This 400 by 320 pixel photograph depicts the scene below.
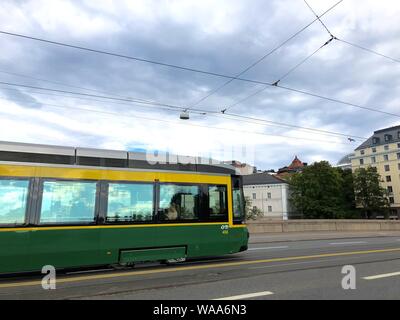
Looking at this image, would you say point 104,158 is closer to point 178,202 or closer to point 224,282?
point 178,202

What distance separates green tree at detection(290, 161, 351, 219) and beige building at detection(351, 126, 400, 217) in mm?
22317

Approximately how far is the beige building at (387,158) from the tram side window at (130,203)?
95526mm

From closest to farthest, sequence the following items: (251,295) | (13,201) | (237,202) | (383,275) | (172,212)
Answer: (251,295)
(13,201)
(383,275)
(172,212)
(237,202)

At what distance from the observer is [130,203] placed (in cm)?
924

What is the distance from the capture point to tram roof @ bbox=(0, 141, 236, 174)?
8.17 m

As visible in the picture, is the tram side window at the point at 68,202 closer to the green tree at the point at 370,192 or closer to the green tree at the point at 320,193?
the green tree at the point at 320,193

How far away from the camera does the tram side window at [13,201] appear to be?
777 cm

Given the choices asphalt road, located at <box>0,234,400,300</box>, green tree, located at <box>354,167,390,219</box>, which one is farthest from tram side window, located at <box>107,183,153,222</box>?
green tree, located at <box>354,167,390,219</box>

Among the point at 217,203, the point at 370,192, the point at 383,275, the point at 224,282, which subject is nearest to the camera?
the point at 224,282

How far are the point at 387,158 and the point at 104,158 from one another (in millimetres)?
100317

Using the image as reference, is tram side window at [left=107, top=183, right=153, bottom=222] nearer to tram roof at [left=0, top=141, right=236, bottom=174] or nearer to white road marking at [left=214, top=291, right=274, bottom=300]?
tram roof at [left=0, top=141, right=236, bottom=174]

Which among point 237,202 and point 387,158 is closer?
point 237,202

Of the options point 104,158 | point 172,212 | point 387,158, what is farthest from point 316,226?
point 387,158

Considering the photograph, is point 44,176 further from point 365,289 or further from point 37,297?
point 365,289
